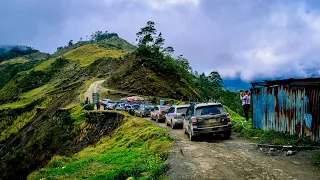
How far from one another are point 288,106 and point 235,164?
17.0 ft

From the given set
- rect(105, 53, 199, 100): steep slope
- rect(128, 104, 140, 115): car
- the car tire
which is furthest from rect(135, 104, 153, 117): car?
rect(105, 53, 199, 100): steep slope

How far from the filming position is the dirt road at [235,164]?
8.64 m

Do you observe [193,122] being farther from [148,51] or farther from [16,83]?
[16,83]

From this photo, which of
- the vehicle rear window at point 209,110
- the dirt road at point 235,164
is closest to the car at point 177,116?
the vehicle rear window at point 209,110

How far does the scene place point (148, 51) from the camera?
263 feet

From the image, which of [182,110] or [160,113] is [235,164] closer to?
[182,110]

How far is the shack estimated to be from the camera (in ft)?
40.0

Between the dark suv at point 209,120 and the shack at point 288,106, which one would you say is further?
the dark suv at point 209,120

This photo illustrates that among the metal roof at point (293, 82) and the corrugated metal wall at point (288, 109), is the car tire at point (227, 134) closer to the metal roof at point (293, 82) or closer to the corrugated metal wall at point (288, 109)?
the corrugated metal wall at point (288, 109)

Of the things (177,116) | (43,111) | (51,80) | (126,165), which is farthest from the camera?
(51,80)

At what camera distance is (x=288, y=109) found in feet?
45.3

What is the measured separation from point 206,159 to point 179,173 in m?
1.63

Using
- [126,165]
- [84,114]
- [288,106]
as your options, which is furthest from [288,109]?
[84,114]

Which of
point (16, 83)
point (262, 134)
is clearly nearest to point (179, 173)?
point (262, 134)
